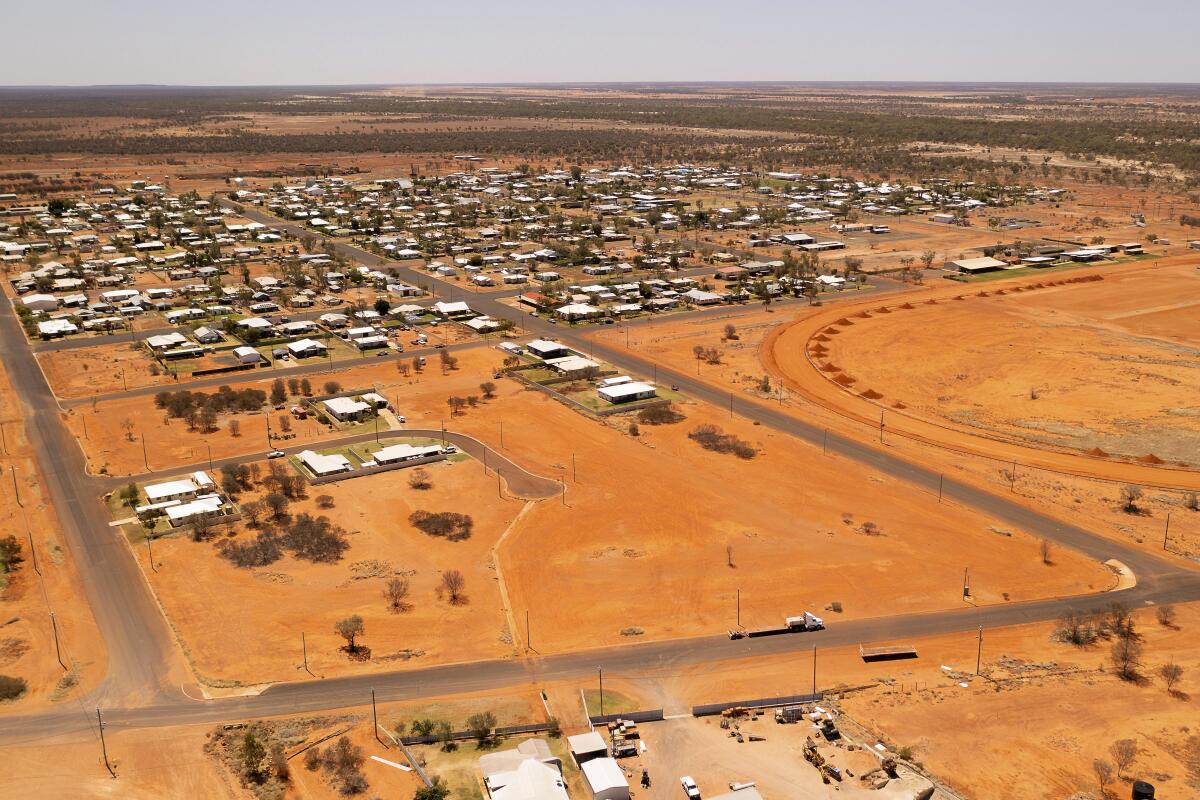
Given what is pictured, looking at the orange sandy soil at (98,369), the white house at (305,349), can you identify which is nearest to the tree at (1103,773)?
the white house at (305,349)

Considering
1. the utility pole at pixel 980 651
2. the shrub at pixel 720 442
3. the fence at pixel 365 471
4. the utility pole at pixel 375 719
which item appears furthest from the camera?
the shrub at pixel 720 442

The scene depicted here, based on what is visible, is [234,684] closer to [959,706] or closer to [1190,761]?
[959,706]

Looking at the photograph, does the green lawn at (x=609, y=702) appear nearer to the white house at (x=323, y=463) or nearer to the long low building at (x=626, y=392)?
the white house at (x=323, y=463)

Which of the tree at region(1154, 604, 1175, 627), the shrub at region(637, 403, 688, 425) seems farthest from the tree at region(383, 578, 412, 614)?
the tree at region(1154, 604, 1175, 627)

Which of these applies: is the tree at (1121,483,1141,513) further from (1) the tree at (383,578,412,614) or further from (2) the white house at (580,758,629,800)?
(1) the tree at (383,578,412,614)

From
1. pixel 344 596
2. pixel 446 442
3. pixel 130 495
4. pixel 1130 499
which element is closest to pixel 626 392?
pixel 446 442

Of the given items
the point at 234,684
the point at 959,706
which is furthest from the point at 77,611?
the point at 959,706

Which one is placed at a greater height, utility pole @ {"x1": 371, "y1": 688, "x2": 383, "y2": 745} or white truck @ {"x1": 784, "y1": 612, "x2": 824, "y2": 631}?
white truck @ {"x1": 784, "y1": 612, "x2": 824, "y2": 631}
